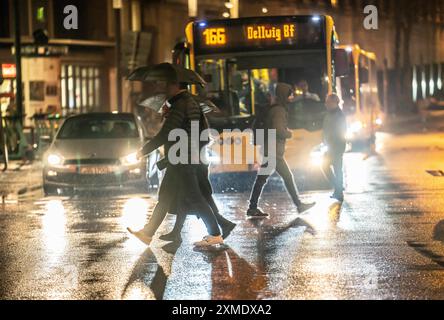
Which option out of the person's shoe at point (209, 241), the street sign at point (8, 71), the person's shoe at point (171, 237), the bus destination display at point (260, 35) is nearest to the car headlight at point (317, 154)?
the bus destination display at point (260, 35)

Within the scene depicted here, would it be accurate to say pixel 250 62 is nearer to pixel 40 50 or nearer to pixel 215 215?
pixel 215 215

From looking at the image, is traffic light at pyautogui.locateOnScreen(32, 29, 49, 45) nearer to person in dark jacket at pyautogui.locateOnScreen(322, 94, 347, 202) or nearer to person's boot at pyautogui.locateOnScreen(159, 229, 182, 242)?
person in dark jacket at pyautogui.locateOnScreen(322, 94, 347, 202)

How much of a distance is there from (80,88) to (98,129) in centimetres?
2101

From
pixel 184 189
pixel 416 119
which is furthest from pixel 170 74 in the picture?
pixel 416 119

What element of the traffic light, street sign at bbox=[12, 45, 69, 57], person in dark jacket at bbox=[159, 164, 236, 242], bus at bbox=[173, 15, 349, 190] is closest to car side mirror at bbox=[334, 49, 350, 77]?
bus at bbox=[173, 15, 349, 190]

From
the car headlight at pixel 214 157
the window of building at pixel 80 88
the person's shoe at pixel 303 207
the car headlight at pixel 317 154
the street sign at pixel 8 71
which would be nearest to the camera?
the person's shoe at pixel 303 207

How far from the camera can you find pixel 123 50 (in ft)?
132

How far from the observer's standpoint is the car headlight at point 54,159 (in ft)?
61.4

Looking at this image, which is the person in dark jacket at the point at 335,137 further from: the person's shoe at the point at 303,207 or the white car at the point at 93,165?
the white car at the point at 93,165

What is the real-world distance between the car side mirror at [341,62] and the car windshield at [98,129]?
11.9 feet

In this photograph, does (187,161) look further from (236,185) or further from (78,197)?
(236,185)

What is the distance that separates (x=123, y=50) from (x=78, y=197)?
73.5 feet

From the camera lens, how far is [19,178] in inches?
898
